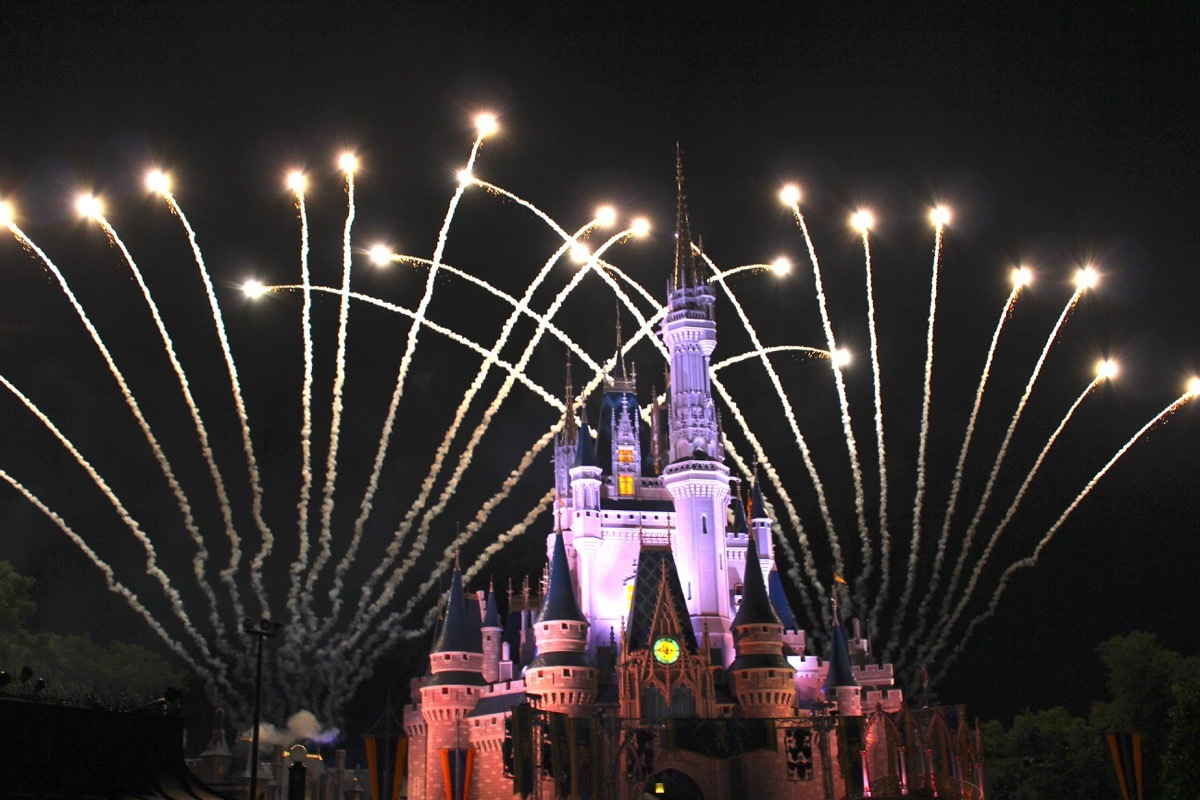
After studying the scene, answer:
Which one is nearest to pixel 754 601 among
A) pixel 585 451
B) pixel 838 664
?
pixel 838 664

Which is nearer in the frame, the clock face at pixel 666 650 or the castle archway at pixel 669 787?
the clock face at pixel 666 650

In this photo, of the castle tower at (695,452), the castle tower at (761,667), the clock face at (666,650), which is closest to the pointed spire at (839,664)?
the castle tower at (761,667)

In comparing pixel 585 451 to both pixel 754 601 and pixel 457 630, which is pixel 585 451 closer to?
pixel 457 630

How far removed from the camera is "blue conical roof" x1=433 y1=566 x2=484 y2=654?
77.8 m

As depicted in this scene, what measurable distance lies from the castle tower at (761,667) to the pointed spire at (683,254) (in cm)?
2331

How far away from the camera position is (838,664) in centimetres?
7862

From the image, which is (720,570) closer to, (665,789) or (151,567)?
(665,789)

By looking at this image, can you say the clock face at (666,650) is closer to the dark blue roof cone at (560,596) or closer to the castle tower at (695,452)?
the castle tower at (695,452)

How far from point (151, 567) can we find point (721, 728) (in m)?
31.7

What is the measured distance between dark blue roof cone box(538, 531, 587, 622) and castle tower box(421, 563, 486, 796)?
17.0 feet

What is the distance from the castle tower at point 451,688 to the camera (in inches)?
3017

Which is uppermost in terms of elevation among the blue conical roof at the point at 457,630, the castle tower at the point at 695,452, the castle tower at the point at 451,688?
the castle tower at the point at 695,452

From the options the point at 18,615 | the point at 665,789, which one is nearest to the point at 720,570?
the point at 665,789

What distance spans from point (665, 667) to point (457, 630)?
43.5 ft
